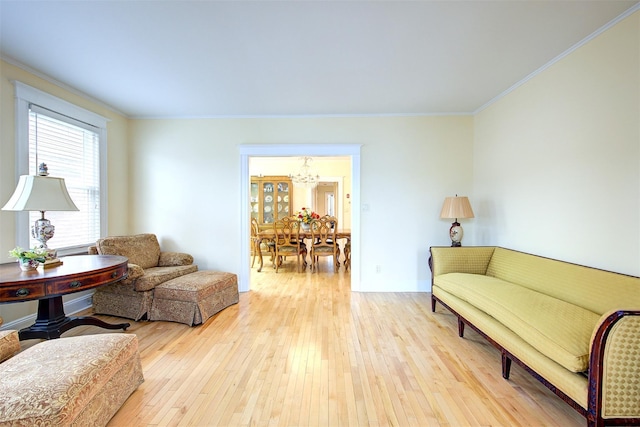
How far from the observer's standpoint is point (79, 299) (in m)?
3.11

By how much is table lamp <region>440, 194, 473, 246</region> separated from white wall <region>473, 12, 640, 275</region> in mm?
372

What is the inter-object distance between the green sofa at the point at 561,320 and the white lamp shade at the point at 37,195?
3.53 meters

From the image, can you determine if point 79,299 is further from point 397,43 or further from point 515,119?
point 515,119

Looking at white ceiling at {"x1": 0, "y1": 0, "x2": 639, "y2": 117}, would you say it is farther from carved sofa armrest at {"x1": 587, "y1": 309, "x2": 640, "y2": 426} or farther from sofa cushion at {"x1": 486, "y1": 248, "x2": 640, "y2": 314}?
carved sofa armrest at {"x1": 587, "y1": 309, "x2": 640, "y2": 426}

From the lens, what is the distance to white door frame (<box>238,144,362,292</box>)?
378 centimetres

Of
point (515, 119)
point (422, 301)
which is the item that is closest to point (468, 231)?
point (422, 301)

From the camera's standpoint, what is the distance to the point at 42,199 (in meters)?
2.13

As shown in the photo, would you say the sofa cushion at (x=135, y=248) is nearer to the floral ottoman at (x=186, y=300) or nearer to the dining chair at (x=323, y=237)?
the floral ottoman at (x=186, y=300)

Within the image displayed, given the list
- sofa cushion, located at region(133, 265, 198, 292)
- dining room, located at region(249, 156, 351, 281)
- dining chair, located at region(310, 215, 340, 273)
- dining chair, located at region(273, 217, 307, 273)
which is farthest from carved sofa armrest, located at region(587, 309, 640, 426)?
dining room, located at region(249, 156, 351, 281)

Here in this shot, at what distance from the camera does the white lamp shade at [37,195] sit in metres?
2.07

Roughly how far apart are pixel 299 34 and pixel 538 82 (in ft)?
7.80

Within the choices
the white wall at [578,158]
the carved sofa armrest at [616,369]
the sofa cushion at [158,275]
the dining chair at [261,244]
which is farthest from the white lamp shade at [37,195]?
the white wall at [578,158]

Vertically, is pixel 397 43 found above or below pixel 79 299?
above

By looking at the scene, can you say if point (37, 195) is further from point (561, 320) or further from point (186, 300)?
point (561, 320)
